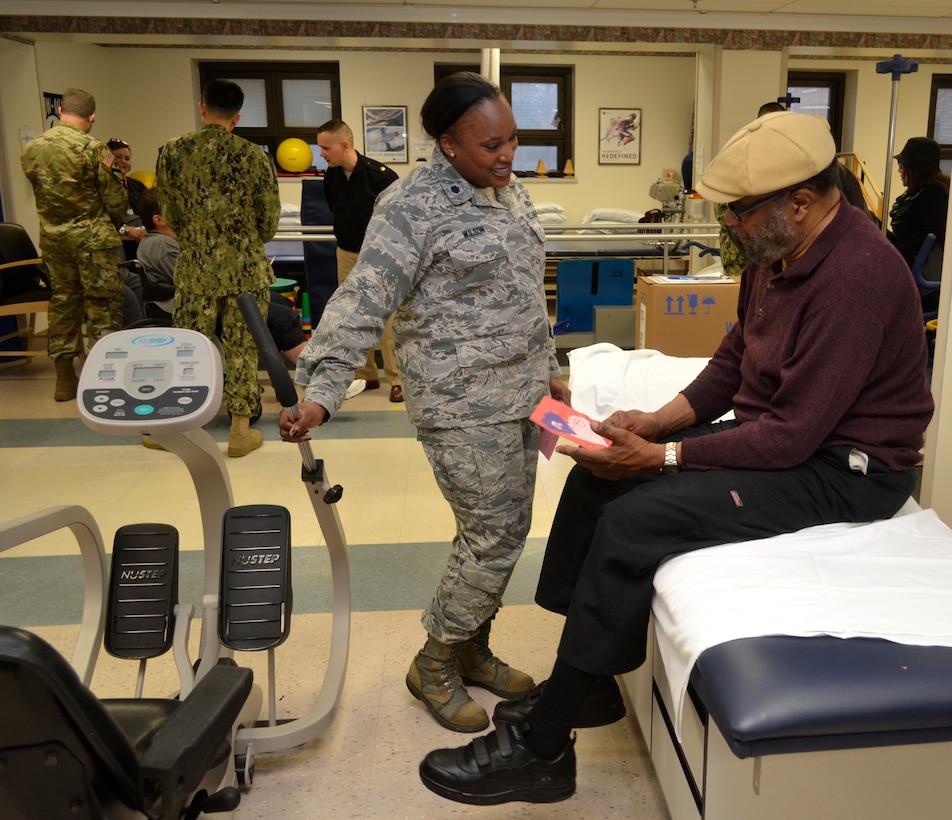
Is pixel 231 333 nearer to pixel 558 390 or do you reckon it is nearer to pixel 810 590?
pixel 558 390

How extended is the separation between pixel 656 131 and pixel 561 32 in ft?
10.0

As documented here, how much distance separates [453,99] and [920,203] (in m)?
3.50

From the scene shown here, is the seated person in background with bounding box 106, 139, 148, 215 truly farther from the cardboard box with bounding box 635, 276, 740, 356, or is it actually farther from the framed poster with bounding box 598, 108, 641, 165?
the framed poster with bounding box 598, 108, 641, 165

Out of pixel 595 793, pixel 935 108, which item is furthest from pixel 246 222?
pixel 935 108

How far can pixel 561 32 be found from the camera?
20.3 feet

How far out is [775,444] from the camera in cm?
162

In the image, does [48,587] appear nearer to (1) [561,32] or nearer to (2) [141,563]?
(2) [141,563]

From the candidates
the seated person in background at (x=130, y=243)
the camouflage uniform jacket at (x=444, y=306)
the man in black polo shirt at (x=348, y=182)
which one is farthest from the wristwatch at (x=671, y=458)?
the seated person in background at (x=130, y=243)

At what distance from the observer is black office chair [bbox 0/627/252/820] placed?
897 millimetres

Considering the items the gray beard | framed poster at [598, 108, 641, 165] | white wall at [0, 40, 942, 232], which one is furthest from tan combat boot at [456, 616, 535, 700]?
framed poster at [598, 108, 641, 165]

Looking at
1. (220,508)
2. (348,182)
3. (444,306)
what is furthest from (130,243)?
(444,306)

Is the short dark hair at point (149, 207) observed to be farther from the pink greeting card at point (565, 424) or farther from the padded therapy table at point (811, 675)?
the padded therapy table at point (811, 675)

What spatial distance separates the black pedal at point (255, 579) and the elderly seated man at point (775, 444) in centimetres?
46

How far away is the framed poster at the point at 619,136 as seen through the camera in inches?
350
